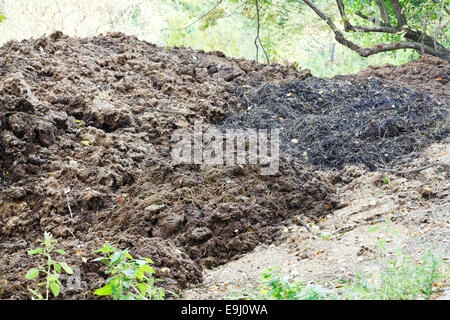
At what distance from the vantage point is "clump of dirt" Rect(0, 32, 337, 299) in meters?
3.41

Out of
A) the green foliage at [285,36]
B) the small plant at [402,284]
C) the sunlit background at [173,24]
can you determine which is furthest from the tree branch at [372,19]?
the small plant at [402,284]

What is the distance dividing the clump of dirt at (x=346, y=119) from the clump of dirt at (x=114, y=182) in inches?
22.7

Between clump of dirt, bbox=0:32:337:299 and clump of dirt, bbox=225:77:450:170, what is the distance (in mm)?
577

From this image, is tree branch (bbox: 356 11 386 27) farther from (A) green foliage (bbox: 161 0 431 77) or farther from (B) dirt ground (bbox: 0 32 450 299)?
(B) dirt ground (bbox: 0 32 450 299)

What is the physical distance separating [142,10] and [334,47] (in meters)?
7.40

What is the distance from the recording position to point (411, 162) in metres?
4.69

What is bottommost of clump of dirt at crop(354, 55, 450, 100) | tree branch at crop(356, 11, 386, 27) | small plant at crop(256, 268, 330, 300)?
small plant at crop(256, 268, 330, 300)

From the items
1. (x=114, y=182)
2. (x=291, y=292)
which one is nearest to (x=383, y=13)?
(x=114, y=182)

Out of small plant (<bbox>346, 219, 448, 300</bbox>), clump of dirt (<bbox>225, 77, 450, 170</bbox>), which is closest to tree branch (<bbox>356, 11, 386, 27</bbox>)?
clump of dirt (<bbox>225, 77, 450, 170</bbox>)

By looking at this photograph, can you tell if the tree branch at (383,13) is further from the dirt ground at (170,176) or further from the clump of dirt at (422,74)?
the dirt ground at (170,176)

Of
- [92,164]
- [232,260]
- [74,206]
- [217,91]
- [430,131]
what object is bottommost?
[232,260]
